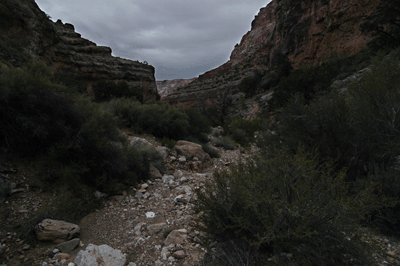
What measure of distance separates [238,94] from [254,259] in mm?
30019

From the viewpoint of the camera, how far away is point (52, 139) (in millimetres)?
3105

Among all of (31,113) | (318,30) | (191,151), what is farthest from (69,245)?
(318,30)

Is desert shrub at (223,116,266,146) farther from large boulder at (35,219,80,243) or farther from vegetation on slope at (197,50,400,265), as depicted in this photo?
large boulder at (35,219,80,243)

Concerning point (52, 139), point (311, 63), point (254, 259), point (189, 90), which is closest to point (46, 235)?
point (52, 139)

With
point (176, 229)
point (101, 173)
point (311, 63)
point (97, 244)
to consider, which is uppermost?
point (311, 63)

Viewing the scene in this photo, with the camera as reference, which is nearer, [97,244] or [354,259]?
[354,259]

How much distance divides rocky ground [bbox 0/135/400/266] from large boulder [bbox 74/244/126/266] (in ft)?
0.27

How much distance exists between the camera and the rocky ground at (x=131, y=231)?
1.86 metres

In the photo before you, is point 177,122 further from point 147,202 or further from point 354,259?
point 354,259

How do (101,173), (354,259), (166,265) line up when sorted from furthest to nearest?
(101,173) → (166,265) → (354,259)

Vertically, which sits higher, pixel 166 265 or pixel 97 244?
pixel 97 244

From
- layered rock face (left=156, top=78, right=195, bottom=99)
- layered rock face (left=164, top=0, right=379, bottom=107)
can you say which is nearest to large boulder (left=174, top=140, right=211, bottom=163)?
layered rock face (left=164, top=0, right=379, bottom=107)

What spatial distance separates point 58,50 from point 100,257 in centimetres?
2699

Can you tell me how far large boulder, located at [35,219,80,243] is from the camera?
2.03 meters
